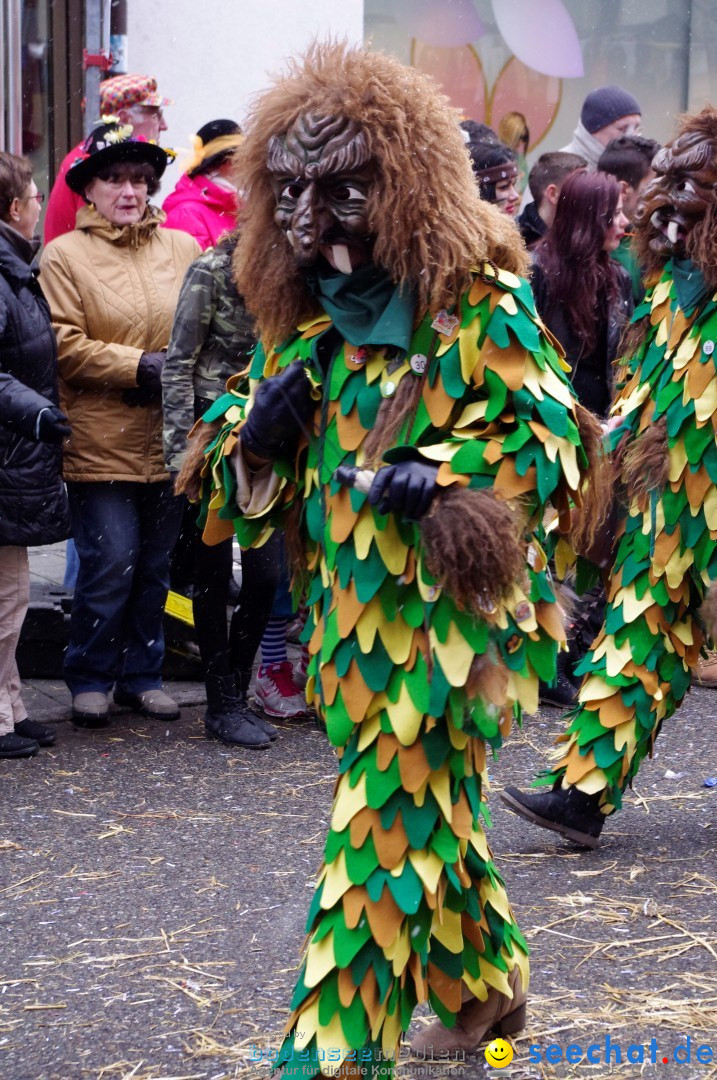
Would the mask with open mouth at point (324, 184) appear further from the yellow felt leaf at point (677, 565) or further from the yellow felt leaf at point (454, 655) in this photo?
the yellow felt leaf at point (677, 565)

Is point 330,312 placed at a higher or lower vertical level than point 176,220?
higher

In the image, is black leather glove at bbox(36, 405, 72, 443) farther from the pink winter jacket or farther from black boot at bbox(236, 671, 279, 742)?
the pink winter jacket

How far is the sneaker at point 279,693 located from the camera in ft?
17.6

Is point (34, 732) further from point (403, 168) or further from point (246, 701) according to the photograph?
point (403, 168)

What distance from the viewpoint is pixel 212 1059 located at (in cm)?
285

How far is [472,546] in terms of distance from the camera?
2.33 m

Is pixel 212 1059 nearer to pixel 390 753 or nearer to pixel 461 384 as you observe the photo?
pixel 390 753

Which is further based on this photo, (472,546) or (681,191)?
(681,191)

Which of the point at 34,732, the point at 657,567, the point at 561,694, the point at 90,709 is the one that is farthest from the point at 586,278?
the point at 34,732

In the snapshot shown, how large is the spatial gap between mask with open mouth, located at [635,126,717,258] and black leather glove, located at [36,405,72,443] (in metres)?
1.90

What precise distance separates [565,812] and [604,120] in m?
4.33

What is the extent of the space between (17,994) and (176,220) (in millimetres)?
3417

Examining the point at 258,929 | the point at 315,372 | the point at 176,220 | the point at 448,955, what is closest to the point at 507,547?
the point at 315,372

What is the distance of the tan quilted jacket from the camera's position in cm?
500
